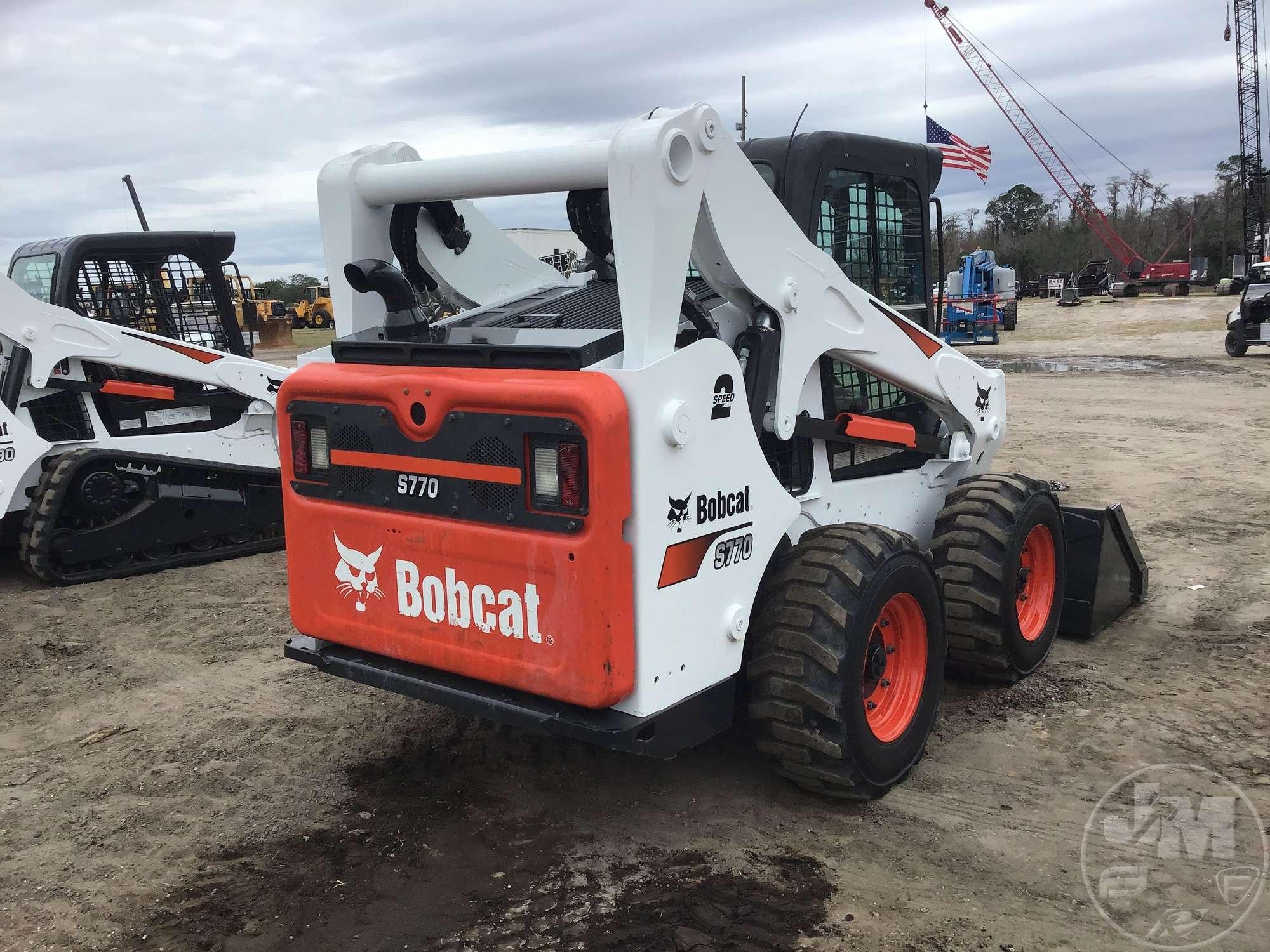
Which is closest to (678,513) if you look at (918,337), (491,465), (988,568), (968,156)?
(491,465)

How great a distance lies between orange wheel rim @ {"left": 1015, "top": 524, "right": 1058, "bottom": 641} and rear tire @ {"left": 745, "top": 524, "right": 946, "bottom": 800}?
1427 mm

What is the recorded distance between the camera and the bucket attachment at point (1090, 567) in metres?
5.54

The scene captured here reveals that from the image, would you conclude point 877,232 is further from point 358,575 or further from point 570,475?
point 358,575

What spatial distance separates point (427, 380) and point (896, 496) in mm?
2305

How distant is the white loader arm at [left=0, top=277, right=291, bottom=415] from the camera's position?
7.17 metres

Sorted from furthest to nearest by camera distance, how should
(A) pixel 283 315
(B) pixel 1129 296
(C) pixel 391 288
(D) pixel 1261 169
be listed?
1. (D) pixel 1261 169
2. (B) pixel 1129 296
3. (A) pixel 283 315
4. (C) pixel 391 288

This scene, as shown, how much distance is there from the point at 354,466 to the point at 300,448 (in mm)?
293

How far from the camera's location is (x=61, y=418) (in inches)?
298

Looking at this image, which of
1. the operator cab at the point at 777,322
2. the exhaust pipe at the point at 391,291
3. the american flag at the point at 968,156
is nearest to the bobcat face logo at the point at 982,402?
the operator cab at the point at 777,322

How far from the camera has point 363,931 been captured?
3.17 m

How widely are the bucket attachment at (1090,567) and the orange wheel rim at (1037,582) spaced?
0.36 m

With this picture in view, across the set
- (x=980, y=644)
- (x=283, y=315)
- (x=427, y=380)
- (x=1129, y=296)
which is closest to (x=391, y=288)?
(x=427, y=380)

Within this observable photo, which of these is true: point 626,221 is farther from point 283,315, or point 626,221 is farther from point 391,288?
point 283,315

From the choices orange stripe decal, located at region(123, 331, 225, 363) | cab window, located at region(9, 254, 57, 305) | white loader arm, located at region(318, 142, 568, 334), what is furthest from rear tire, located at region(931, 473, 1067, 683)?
cab window, located at region(9, 254, 57, 305)
